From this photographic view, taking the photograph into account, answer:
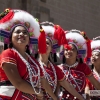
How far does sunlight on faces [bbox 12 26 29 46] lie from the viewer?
248cm

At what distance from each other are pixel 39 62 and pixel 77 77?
2.14 feet

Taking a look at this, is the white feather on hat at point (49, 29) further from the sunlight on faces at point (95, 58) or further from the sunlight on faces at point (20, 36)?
the sunlight on faces at point (95, 58)

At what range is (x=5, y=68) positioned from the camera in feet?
7.56

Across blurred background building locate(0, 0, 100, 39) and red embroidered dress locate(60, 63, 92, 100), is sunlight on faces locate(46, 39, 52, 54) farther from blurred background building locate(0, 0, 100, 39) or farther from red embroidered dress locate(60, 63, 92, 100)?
blurred background building locate(0, 0, 100, 39)

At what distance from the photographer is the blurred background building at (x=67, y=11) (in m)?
7.08

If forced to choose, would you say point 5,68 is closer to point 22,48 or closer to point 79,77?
point 22,48

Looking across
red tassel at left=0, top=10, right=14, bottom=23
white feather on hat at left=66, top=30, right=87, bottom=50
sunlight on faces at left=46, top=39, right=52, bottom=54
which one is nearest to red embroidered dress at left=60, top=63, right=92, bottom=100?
white feather on hat at left=66, top=30, right=87, bottom=50

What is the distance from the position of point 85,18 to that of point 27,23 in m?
6.32

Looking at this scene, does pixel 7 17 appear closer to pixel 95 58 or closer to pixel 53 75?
pixel 53 75

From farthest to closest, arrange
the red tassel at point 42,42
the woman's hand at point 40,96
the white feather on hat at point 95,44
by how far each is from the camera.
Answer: the white feather on hat at point 95,44, the red tassel at point 42,42, the woman's hand at point 40,96

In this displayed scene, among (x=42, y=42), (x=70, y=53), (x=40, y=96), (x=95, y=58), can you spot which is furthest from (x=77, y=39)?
(x=40, y=96)

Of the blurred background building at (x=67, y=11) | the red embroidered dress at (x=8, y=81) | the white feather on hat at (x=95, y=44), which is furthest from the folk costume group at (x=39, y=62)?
the blurred background building at (x=67, y=11)

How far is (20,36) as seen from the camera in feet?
8.11

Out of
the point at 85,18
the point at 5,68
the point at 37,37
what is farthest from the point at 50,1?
the point at 5,68
